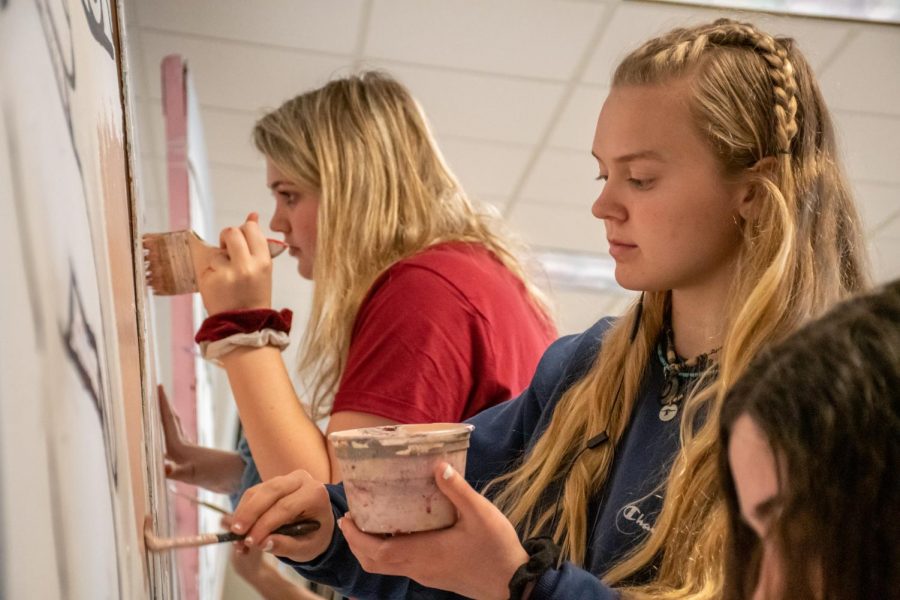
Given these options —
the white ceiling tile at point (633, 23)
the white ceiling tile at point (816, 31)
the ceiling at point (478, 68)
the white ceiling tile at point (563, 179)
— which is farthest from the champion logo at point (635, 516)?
the white ceiling tile at point (563, 179)

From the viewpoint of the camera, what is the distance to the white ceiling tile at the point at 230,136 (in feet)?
11.7

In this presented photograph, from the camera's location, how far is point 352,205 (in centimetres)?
167

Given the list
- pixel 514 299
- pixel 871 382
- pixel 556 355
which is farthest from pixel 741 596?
pixel 514 299

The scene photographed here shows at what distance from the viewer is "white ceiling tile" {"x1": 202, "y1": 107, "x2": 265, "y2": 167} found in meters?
3.58

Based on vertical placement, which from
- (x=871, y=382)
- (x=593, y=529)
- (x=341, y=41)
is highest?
(x=341, y=41)

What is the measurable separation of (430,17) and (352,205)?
1494 millimetres

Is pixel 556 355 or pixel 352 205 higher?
pixel 352 205

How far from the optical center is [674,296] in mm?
1200

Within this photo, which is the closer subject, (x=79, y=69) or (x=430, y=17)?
(x=79, y=69)

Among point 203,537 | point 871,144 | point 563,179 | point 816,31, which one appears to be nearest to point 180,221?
point 203,537

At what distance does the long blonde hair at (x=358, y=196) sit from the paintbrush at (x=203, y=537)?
1.59 feet

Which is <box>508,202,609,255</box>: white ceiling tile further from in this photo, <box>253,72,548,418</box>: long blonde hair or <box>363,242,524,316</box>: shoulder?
<box>363,242,524,316</box>: shoulder

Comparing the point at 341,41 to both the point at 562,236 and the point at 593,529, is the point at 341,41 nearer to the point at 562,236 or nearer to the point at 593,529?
the point at 562,236

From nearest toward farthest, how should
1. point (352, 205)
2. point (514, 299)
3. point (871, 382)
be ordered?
point (871, 382), point (514, 299), point (352, 205)
